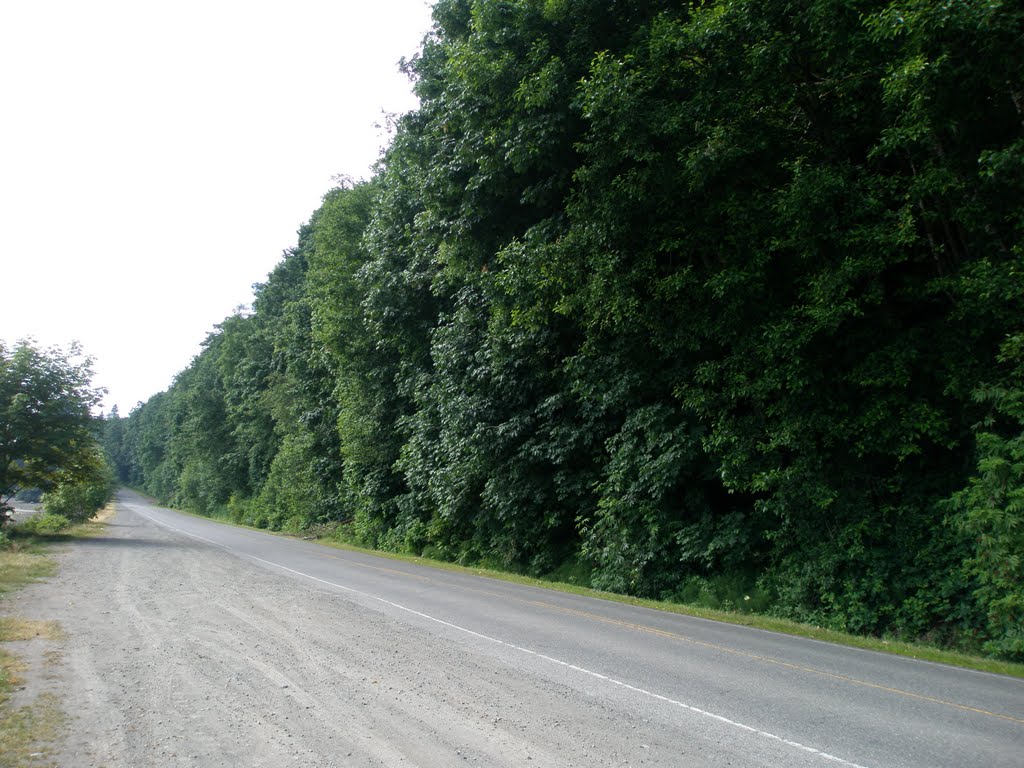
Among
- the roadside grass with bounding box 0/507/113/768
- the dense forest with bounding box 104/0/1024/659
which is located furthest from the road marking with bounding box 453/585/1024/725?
the roadside grass with bounding box 0/507/113/768

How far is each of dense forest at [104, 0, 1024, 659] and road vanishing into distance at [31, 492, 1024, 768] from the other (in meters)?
2.94

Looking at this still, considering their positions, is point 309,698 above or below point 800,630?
below

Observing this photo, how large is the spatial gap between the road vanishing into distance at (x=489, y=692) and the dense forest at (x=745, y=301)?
2943 mm

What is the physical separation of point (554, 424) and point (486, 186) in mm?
6474

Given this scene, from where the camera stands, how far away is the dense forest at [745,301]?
36.5 feet

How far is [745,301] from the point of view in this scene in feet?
45.5

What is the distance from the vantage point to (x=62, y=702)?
22.8ft

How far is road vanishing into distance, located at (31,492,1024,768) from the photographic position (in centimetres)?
571

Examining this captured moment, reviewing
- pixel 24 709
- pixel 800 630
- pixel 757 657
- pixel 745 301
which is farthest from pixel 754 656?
pixel 24 709

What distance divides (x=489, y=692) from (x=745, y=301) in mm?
9181

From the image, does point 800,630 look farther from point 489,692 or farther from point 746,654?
point 489,692

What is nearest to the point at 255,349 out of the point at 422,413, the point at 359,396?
the point at 359,396

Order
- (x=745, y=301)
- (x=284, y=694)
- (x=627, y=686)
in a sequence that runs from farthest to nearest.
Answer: (x=745, y=301), (x=627, y=686), (x=284, y=694)

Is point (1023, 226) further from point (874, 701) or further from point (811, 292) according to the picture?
point (874, 701)
